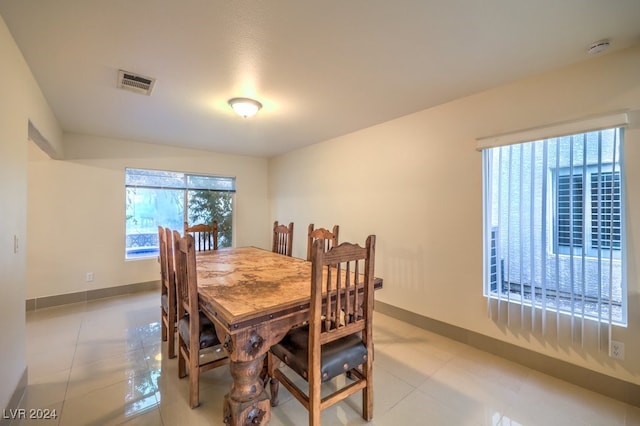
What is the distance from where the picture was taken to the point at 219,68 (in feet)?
6.82

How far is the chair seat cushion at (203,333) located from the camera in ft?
5.96

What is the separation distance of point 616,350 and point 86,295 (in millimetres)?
5607

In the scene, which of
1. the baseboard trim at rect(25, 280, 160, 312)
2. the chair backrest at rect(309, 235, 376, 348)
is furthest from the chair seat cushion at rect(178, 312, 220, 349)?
the baseboard trim at rect(25, 280, 160, 312)

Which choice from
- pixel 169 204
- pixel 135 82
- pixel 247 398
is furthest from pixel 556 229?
pixel 169 204

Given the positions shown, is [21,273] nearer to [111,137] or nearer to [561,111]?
[111,137]

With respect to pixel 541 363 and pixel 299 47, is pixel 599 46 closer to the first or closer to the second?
pixel 299 47

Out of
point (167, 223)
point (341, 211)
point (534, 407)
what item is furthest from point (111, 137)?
point (534, 407)

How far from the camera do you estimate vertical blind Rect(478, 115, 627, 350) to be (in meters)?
1.88

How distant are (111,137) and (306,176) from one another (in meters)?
2.90

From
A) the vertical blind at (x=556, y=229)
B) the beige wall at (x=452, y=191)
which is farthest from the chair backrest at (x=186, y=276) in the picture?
the vertical blind at (x=556, y=229)

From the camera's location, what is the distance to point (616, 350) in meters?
1.86

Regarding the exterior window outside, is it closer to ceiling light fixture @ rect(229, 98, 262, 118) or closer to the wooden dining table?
the wooden dining table

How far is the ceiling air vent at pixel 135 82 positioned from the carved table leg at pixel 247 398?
227 centimetres

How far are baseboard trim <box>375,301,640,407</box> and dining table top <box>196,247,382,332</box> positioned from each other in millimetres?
1431
